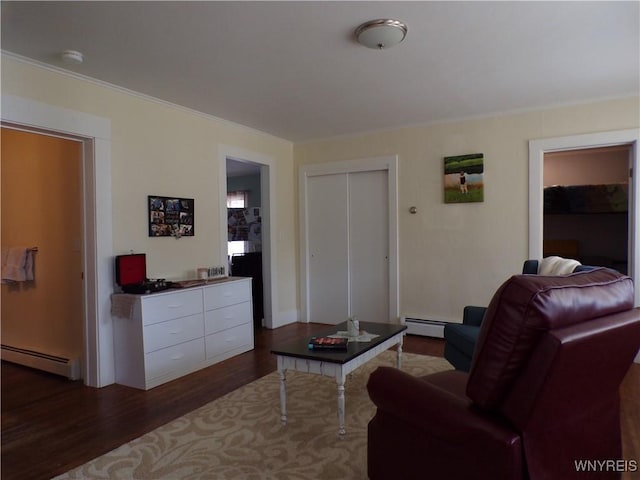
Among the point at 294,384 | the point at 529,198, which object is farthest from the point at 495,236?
the point at 294,384

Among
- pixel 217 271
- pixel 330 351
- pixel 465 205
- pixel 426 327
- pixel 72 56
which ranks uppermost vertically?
pixel 72 56

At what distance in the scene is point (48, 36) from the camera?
2.51 meters

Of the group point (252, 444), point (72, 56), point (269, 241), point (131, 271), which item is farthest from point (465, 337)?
point (72, 56)

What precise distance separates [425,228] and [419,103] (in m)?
1.45

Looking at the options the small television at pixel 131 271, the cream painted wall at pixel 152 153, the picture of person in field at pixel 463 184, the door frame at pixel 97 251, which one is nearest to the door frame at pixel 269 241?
the cream painted wall at pixel 152 153

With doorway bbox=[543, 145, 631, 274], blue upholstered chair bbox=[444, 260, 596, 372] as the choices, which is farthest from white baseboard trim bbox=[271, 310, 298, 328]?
doorway bbox=[543, 145, 631, 274]

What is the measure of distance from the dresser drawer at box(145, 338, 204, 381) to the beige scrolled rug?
0.65 m

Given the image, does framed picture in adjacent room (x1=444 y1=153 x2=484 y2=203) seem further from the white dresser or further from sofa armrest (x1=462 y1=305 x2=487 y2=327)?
the white dresser

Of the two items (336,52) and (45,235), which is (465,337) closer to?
(336,52)

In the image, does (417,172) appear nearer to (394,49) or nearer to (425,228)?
(425,228)

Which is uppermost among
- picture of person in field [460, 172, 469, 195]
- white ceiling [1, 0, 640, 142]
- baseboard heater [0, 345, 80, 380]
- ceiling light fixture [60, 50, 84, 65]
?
white ceiling [1, 0, 640, 142]

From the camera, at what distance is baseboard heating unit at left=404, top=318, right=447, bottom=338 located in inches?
183

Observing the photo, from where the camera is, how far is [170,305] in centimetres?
344

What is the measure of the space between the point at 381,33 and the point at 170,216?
8.05ft
